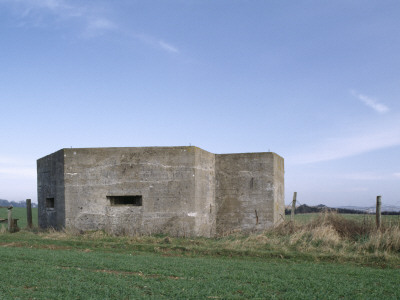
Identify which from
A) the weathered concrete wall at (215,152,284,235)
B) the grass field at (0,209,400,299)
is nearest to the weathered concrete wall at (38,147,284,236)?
the weathered concrete wall at (215,152,284,235)

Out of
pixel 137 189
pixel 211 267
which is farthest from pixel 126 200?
pixel 211 267

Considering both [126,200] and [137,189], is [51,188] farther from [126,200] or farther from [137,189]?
[137,189]

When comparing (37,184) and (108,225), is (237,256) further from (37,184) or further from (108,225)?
(37,184)

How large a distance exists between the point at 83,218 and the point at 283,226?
6580 mm

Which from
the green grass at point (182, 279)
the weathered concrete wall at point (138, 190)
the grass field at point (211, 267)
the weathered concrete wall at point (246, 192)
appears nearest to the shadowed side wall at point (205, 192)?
the weathered concrete wall at point (138, 190)

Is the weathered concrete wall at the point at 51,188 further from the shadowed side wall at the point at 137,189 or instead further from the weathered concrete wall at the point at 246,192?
the weathered concrete wall at the point at 246,192

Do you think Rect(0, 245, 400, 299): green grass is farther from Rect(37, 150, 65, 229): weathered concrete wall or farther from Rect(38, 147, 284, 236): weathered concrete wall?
Rect(37, 150, 65, 229): weathered concrete wall

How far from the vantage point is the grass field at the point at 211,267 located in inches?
246

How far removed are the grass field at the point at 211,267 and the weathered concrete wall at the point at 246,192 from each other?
142 centimetres

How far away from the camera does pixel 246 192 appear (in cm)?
1469

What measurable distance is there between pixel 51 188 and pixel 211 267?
355 inches

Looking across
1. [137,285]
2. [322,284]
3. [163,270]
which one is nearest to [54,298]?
[137,285]

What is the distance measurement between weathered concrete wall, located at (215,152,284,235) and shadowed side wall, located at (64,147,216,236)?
151 cm

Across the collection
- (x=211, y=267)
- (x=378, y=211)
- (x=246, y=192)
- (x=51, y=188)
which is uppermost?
(x=51, y=188)
